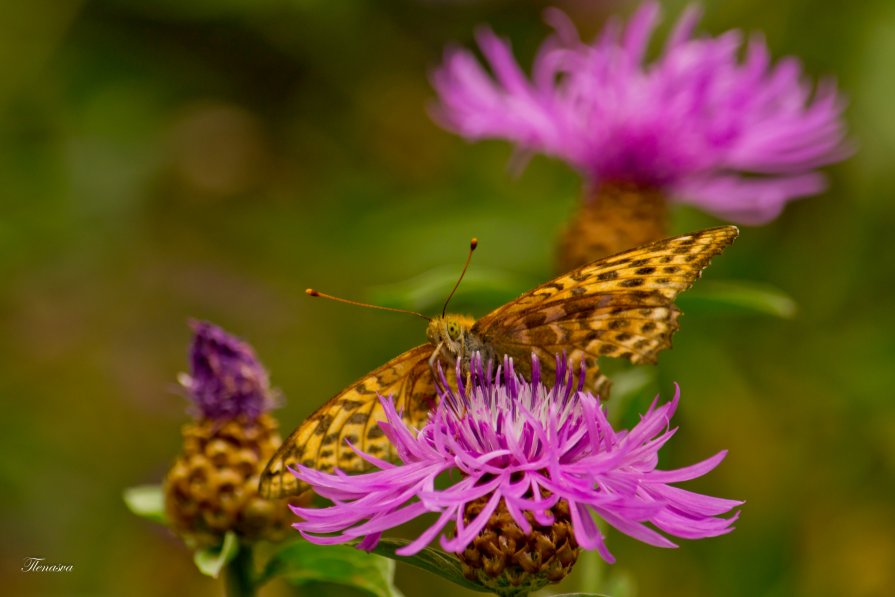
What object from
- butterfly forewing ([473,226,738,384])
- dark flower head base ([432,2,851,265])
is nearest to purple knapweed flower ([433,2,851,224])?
dark flower head base ([432,2,851,265])

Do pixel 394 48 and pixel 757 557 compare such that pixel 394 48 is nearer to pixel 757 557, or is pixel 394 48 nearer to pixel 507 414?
pixel 757 557

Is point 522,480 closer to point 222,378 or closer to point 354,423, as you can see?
point 354,423

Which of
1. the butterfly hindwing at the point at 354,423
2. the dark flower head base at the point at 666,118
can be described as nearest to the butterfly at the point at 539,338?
the butterfly hindwing at the point at 354,423

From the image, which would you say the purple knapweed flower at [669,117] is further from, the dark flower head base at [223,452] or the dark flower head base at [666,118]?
the dark flower head base at [223,452]

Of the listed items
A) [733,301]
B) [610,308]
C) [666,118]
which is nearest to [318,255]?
[666,118]

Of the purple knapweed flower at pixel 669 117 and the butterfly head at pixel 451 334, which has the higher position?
the purple knapweed flower at pixel 669 117
